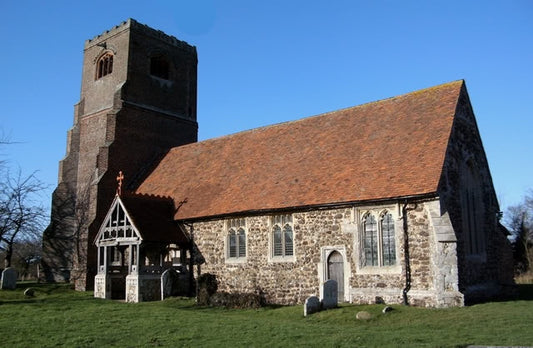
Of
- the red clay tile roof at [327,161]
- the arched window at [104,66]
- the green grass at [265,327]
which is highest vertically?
the arched window at [104,66]

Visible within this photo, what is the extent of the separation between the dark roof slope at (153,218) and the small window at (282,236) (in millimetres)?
4913

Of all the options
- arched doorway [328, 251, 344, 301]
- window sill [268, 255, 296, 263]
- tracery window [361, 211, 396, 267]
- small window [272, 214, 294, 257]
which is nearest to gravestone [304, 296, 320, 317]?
arched doorway [328, 251, 344, 301]

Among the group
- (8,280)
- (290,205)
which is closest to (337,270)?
(290,205)

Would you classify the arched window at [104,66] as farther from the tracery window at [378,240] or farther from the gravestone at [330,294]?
the gravestone at [330,294]

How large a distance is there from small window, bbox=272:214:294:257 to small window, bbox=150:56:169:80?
16.8m

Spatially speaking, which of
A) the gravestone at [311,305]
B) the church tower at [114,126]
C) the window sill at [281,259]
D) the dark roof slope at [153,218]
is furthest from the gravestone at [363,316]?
the church tower at [114,126]

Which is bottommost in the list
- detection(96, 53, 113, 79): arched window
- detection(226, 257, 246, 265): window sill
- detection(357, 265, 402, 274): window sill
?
detection(357, 265, 402, 274): window sill

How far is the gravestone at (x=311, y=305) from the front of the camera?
17188mm

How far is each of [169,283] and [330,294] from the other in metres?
8.43

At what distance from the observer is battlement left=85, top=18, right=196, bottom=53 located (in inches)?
1286

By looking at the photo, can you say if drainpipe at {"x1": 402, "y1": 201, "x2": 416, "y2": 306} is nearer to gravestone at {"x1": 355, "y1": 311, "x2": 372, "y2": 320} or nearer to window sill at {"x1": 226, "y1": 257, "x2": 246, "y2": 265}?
gravestone at {"x1": 355, "y1": 311, "x2": 372, "y2": 320}

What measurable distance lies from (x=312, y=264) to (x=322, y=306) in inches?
99.1

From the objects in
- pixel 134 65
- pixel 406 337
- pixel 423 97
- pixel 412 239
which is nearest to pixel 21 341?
pixel 406 337

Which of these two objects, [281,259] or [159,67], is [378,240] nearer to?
[281,259]
